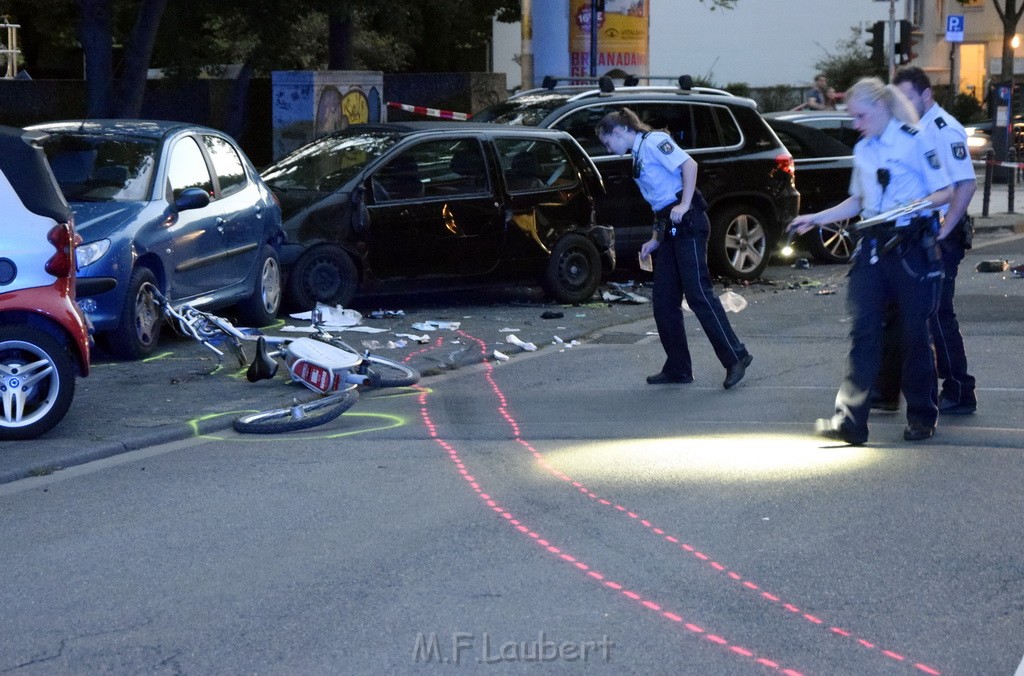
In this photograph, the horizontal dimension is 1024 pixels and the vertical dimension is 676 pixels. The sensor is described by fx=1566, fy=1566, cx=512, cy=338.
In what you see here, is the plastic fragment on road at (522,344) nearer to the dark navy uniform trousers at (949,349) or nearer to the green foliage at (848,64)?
the dark navy uniform trousers at (949,349)

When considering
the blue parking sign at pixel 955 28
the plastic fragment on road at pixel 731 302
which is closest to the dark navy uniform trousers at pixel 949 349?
the plastic fragment on road at pixel 731 302

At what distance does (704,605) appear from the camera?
505 centimetres

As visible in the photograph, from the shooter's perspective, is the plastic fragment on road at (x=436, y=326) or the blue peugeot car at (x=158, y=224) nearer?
the blue peugeot car at (x=158, y=224)

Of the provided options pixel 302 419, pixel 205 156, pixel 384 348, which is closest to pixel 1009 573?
pixel 302 419

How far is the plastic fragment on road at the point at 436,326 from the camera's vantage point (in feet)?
38.6

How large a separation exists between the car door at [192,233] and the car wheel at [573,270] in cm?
317

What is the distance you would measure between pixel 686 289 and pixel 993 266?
7.59 meters

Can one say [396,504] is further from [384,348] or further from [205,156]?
[205,156]

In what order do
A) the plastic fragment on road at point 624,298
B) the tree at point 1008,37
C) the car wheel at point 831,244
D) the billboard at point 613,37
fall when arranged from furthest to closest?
the tree at point 1008,37 → the billboard at point 613,37 → the car wheel at point 831,244 → the plastic fragment on road at point 624,298

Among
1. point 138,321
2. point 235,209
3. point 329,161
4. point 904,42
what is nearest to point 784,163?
point 329,161

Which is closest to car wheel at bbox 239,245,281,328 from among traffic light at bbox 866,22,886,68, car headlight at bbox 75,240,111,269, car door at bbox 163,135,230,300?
car door at bbox 163,135,230,300

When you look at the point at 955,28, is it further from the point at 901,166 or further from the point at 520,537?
the point at 520,537

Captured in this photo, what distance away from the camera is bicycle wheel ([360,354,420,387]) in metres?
9.21

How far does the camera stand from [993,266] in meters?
15.8
